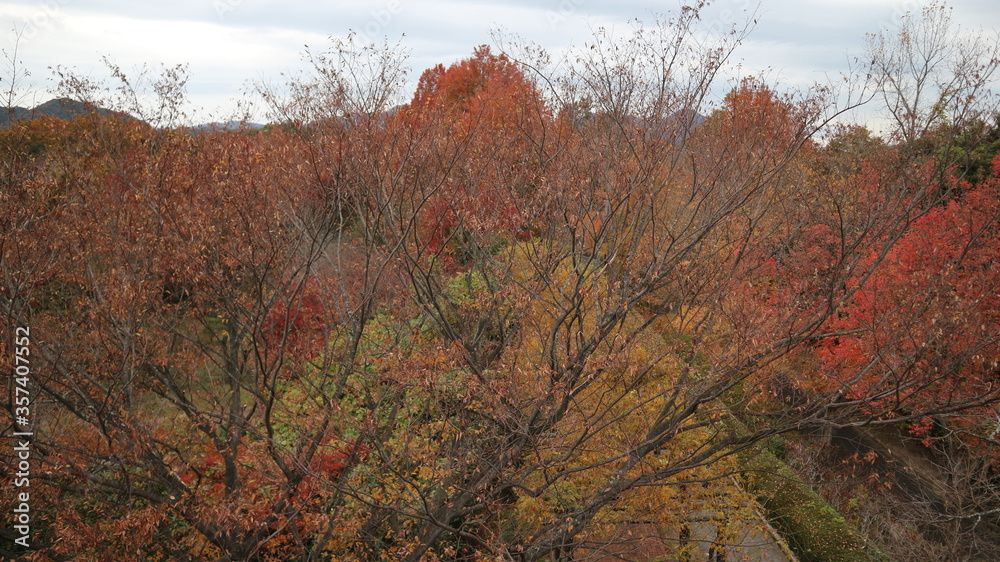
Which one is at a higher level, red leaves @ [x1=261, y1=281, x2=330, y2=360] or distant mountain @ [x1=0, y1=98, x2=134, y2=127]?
distant mountain @ [x1=0, y1=98, x2=134, y2=127]

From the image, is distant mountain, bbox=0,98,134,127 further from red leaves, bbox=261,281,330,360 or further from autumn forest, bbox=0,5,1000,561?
red leaves, bbox=261,281,330,360

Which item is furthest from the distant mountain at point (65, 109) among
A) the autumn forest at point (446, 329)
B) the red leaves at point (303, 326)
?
the red leaves at point (303, 326)

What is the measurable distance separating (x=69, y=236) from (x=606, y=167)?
30.2 feet

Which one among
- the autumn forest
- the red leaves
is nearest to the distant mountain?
the autumn forest

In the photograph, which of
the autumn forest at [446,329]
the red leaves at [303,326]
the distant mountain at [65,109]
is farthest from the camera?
the red leaves at [303,326]

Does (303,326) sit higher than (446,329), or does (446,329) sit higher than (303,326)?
(446,329)

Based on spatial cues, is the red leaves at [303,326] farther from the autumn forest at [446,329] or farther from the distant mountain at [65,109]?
the distant mountain at [65,109]

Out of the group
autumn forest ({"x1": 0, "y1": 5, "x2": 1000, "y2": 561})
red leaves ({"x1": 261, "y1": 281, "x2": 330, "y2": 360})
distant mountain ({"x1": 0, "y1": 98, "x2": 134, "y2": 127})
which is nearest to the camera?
autumn forest ({"x1": 0, "y1": 5, "x2": 1000, "y2": 561})

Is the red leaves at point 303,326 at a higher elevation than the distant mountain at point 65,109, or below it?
below

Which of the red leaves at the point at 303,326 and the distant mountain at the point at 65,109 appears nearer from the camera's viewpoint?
the distant mountain at the point at 65,109

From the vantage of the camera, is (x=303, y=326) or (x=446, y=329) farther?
(x=303, y=326)

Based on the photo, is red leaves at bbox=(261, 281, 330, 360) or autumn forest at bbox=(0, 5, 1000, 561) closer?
autumn forest at bbox=(0, 5, 1000, 561)

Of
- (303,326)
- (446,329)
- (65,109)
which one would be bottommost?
(303,326)

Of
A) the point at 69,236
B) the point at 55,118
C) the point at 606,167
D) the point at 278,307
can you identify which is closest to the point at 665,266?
the point at 606,167
